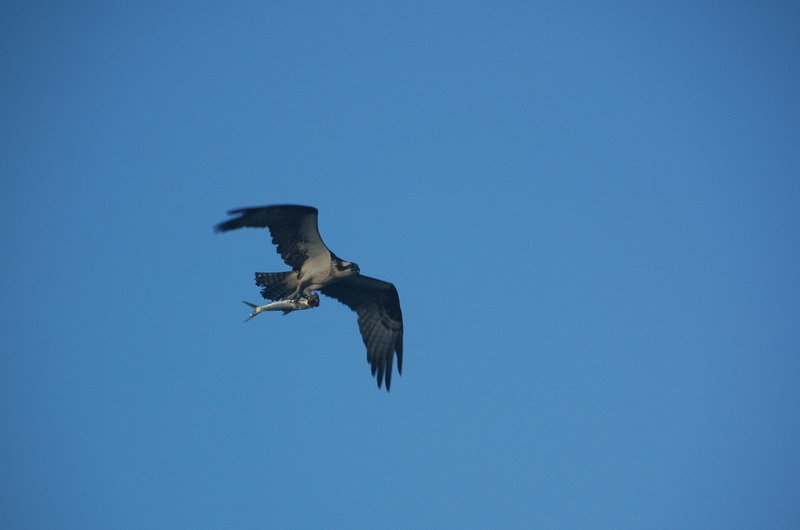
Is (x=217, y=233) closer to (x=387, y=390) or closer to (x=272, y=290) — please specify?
(x=272, y=290)

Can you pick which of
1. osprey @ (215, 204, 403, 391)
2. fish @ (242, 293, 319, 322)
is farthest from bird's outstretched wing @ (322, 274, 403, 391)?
fish @ (242, 293, 319, 322)

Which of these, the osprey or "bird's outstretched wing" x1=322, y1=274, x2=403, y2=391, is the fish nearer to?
the osprey

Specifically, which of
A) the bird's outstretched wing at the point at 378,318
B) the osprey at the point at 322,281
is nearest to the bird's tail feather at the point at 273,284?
the osprey at the point at 322,281

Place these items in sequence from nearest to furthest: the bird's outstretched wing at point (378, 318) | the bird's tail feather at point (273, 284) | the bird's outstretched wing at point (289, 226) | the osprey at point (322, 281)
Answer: the bird's outstretched wing at point (289, 226) → the osprey at point (322, 281) → the bird's tail feather at point (273, 284) → the bird's outstretched wing at point (378, 318)

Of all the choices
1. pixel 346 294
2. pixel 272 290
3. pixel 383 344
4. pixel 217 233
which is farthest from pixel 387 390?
pixel 217 233

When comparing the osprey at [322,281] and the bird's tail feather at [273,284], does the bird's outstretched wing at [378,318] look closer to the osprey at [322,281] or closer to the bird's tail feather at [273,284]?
the osprey at [322,281]

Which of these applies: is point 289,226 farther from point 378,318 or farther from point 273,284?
point 378,318

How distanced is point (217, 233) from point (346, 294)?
15.8 ft

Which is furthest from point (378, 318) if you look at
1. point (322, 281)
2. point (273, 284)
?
point (273, 284)

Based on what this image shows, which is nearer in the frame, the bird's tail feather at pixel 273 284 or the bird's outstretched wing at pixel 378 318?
the bird's tail feather at pixel 273 284

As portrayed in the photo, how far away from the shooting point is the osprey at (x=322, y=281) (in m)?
18.3

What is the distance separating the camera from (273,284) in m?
19.2

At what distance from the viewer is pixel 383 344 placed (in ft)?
69.1

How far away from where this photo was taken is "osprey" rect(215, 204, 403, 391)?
60.0ft
